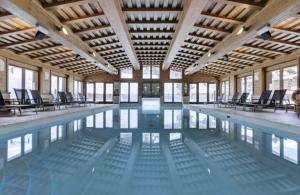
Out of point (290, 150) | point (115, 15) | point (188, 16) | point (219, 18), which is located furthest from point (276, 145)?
point (115, 15)

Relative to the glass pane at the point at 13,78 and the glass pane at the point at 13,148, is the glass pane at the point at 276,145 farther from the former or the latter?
the glass pane at the point at 13,78

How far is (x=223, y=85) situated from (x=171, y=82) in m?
4.24

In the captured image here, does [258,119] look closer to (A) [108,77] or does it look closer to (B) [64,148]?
(B) [64,148]

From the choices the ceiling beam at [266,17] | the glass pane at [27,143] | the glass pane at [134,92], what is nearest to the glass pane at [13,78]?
the glass pane at [27,143]

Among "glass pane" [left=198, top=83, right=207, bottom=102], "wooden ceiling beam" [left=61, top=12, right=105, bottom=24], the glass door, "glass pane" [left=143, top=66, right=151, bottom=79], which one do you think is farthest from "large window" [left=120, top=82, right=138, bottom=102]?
"wooden ceiling beam" [left=61, top=12, right=105, bottom=24]

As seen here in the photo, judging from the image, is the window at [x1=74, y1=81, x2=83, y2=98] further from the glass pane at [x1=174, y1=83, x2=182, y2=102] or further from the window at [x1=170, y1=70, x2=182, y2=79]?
the glass pane at [x1=174, y1=83, x2=182, y2=102]

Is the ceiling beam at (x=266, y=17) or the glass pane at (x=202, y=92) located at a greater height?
the ceiling beam at (x=266, y=17)

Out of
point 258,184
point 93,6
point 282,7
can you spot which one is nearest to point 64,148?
point 258,184

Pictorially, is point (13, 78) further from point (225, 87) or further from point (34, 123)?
point (225, 87)

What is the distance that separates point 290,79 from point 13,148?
10.9 meters

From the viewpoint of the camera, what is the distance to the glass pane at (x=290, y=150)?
137 inches

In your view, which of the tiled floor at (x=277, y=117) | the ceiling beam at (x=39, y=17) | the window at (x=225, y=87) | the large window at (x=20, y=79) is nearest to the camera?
the ceiling beam at (x=39, y=17)

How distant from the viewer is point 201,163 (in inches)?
126

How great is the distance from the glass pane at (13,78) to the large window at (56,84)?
→ 3.40m
